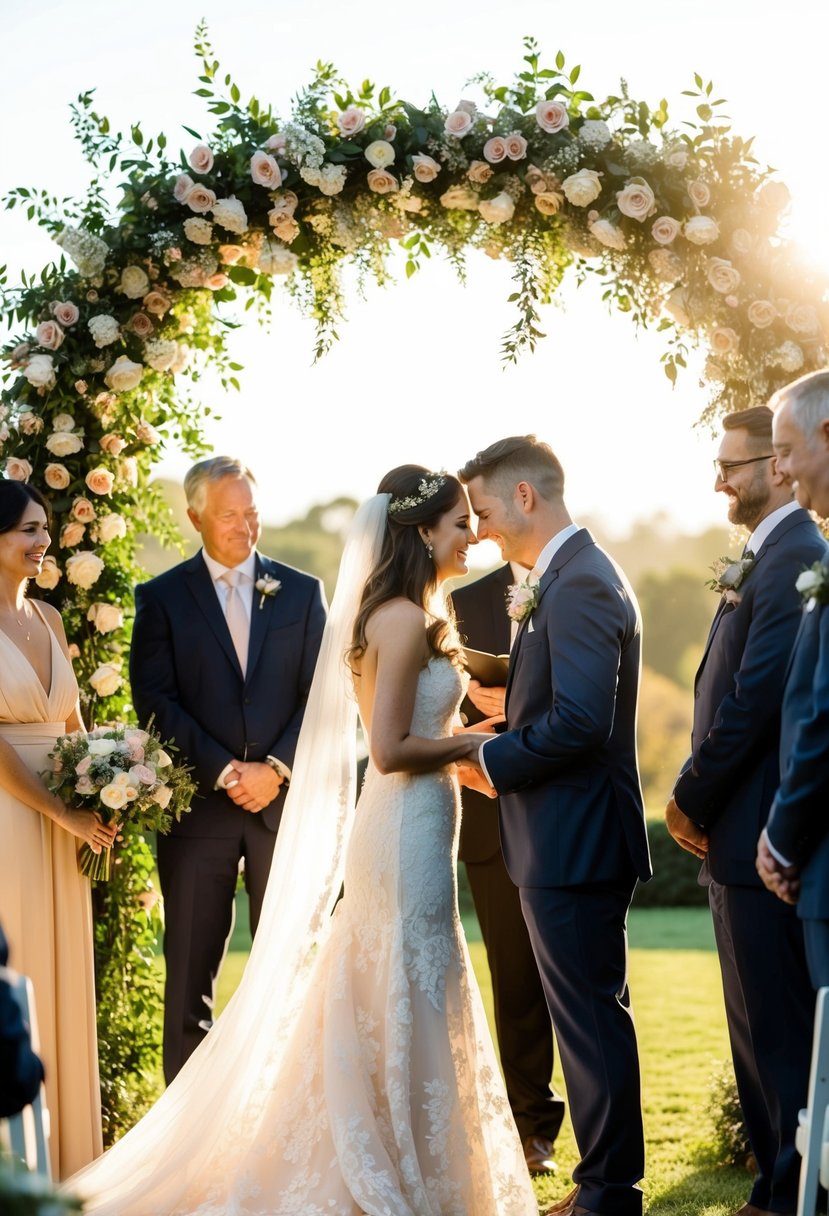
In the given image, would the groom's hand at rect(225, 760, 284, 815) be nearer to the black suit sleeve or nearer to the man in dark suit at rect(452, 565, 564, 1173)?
the black suit sleeve

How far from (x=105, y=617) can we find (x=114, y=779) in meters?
1.11

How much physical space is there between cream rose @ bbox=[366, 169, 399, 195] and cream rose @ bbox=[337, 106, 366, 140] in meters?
0.18

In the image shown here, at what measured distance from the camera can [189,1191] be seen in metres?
4.27

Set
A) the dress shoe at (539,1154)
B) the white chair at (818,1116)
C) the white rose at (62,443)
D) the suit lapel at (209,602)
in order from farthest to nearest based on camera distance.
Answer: the suit lapel at (209,602), the white rose at (62,443), the dress shoe at (539,1154), the white chair at (818,1116)

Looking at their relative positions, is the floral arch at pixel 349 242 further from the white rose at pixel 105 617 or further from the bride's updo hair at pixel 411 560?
the bride's updo hair at pixel 411 560

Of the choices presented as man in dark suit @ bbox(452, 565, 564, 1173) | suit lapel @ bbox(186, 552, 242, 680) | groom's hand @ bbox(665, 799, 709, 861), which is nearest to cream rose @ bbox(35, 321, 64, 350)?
suit lapel @ bbox(186, 552, 242, 680)

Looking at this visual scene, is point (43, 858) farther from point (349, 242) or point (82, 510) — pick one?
point (349, 242)

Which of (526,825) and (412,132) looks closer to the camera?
(526,825)

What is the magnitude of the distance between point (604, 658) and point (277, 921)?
1.50m

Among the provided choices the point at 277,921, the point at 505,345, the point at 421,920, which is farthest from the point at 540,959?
the point at 505,345

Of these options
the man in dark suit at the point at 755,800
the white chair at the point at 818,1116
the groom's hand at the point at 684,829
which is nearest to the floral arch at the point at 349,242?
the man in dark suit at the point at 755,800

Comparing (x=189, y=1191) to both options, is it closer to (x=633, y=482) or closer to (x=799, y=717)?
(x=799, y=717)

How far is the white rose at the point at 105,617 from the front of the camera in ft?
19.2

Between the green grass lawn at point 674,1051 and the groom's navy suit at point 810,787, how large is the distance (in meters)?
2.11
